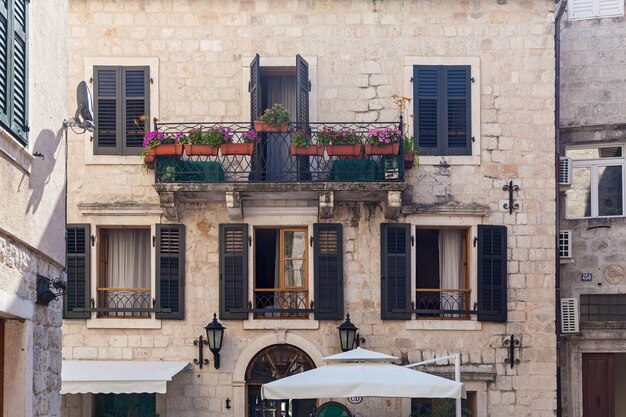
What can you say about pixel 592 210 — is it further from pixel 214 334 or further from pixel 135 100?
pixel 135 100

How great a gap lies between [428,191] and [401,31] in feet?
8.55

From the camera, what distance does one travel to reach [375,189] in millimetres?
17359

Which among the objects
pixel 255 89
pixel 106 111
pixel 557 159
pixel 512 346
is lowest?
pixel 512 346

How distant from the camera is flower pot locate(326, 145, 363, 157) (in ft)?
56.9

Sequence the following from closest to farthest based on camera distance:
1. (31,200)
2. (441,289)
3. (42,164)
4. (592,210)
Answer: (31,200) → (42,164) → (441,289) → (592,210)

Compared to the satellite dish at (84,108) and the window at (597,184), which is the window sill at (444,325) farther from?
the satellite dish at (84,108)

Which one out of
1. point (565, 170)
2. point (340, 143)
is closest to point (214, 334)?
point (340, 143)

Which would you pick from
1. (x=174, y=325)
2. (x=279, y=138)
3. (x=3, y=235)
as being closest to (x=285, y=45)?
Result: (x=279, y=138)

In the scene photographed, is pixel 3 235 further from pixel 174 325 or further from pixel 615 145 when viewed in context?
pixel 615 145

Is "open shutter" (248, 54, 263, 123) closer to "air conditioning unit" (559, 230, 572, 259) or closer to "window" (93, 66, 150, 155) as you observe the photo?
"window" (93, 66, 150, 155)

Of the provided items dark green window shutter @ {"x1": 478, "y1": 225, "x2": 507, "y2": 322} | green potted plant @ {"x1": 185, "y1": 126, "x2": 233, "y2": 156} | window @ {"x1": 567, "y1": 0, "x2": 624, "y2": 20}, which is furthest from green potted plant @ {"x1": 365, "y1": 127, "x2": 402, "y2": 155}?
window @ {"x1": 567, "y1": 0, "x2": 624, "y2": 20}

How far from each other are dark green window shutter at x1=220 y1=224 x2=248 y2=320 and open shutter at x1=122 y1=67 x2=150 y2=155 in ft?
7.14

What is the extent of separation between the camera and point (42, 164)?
10.2 metres

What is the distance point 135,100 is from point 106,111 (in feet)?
1.59
